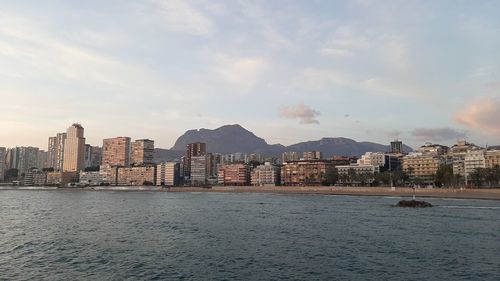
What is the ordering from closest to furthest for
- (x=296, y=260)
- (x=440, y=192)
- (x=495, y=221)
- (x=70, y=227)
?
1. (x=296, y=260)
2. (x=70, y=227)
3. (x=495, y=221)
4. (x=440, y=192)

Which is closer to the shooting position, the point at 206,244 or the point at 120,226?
the point at 206,244

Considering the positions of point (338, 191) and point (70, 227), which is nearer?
point (70, 227)

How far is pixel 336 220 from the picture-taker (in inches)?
2589

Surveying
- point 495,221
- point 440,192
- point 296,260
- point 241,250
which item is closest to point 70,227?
point 241,250

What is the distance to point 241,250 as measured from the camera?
39.3 m

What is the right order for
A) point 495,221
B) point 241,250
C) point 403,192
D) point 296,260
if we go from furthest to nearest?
point 403,192 < point 495,221 < point 241,250 < point 296,260

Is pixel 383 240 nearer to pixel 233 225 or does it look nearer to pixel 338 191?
pixel 233 225

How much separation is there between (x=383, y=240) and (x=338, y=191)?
488ft

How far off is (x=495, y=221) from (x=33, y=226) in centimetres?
6556

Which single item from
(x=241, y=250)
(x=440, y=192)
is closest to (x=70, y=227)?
(x=241, y=250)

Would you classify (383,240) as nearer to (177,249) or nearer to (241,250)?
(241,250)

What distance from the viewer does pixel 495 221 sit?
6222 centimetres

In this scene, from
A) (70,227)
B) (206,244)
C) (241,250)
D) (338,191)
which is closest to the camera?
(241,250)

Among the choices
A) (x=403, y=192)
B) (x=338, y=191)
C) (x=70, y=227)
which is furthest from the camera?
(x=338, y=191)
